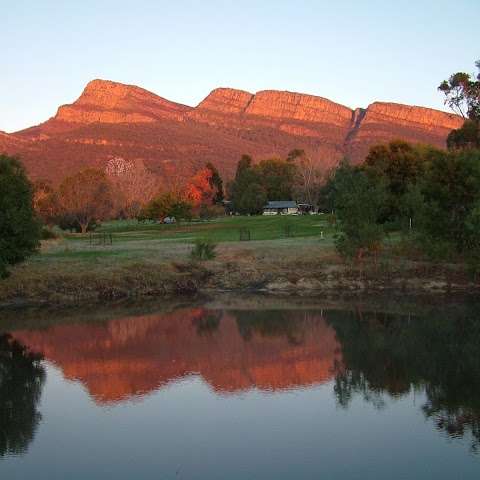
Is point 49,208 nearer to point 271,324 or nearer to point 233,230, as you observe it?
point 233,230

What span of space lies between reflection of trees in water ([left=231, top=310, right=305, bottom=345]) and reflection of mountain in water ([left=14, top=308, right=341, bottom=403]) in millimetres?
42

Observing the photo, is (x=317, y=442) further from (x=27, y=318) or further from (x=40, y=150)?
(x=40, y=150)

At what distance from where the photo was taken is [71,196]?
8181 centimetres

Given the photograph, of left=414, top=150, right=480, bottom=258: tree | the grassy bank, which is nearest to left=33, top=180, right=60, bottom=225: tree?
the grassy bank

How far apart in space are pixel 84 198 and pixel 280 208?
149 feet

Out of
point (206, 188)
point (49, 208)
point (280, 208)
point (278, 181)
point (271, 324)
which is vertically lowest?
point (271, 324)

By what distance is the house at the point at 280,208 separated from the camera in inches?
4705

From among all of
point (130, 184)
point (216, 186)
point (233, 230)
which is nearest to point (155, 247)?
point (233, 230)

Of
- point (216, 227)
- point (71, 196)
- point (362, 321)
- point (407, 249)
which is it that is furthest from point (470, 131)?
point (71, 196)

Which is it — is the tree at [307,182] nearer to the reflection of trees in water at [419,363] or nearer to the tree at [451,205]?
the tree at [451,205]

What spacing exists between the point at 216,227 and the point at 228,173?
3841 inches

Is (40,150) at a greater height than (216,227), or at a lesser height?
greater

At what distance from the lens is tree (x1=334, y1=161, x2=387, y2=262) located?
45688 mm

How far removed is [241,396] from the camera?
21281 millimetres
